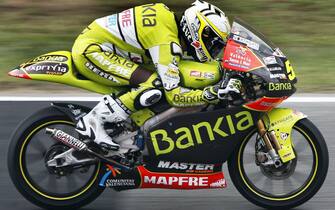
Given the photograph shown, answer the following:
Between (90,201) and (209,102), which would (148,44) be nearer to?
(209,102)

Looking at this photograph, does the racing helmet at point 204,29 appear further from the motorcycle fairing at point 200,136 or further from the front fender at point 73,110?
the front fender at point 73,110

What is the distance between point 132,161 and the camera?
19.7ft

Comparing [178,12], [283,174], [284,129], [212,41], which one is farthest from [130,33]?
[178,12]

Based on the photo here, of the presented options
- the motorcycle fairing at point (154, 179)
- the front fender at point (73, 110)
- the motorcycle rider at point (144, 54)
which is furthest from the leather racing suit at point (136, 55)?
the motorcycle fairing at point (154, 179)

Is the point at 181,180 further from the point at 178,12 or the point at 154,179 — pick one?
the point at 178,12

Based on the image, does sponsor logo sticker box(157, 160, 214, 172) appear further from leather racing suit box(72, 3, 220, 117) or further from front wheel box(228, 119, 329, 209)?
leather racing suit box(72, 3, 220, 117)

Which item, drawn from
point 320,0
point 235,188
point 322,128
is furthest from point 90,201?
point 320,0

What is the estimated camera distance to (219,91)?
571cm

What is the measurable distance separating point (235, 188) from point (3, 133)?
244 cm

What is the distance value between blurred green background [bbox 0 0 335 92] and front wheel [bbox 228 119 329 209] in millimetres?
3554

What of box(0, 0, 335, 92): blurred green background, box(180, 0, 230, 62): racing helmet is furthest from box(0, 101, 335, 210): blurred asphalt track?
box(0, 0, 335, 92): blurred green background

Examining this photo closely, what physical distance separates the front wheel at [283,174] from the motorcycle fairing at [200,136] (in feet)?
0.44

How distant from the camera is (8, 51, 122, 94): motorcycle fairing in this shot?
5883 mm

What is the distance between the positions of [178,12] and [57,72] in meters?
5.15
